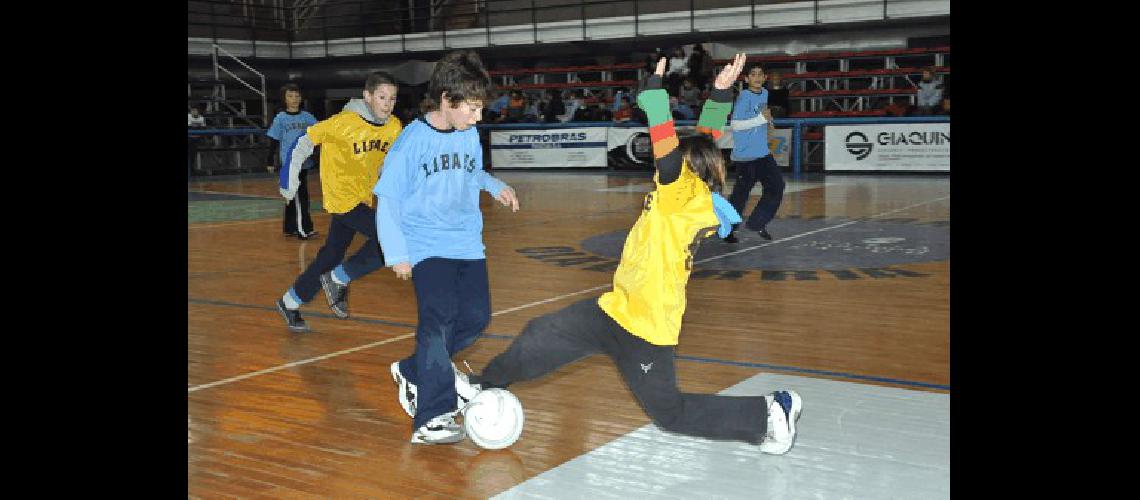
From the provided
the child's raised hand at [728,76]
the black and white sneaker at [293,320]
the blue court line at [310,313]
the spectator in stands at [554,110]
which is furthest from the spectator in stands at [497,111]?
the child's raised hand at [728,76]

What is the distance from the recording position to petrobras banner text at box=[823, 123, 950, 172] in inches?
821

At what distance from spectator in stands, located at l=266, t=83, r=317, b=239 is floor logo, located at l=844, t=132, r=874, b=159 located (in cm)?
1191

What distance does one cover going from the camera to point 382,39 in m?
31.8

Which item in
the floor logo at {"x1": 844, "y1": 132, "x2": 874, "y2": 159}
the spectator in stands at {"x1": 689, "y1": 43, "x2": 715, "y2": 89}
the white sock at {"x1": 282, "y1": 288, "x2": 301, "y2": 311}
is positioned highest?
the spectator in stands at {"x1": 689, "y1": 43, "x2": 715, "y2": 89}

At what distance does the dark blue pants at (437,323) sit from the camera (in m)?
4.48

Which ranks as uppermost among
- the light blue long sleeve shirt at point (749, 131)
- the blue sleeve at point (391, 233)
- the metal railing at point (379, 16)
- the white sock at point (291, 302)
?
the metal railing at point (379, 16)

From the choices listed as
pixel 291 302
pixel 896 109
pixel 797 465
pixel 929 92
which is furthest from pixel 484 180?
pixel 896 109

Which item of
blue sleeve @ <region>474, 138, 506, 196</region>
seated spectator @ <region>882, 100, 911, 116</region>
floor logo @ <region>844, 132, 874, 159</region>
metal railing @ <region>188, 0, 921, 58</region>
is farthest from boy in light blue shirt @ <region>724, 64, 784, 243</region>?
metal railing @ <region>188, 0, 921, 58</region>

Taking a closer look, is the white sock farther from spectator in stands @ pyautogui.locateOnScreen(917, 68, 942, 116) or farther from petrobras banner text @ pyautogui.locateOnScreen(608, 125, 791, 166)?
spectator in stands @ pyautogui.locateOnScreen(917, 68, 942, 116)

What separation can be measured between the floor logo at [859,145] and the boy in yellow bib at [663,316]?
59.2ft

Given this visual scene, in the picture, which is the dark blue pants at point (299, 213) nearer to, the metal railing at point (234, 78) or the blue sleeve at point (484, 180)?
the blue sleeve at point (484, 180)

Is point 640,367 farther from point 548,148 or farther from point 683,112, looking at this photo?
point 548,148
